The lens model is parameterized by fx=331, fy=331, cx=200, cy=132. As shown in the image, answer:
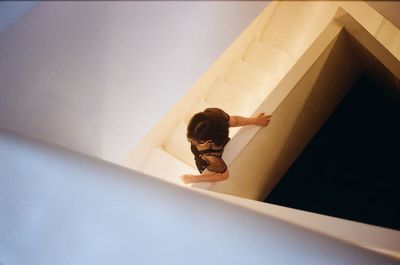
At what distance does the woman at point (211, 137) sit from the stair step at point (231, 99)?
23.2 inches

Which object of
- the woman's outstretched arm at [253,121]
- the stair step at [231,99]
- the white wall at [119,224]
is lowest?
the white wall at [119,224]

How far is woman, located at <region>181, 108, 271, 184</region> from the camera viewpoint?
1483 mm

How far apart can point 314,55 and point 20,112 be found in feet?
4.89

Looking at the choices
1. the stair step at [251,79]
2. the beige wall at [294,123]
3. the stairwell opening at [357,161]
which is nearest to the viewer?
the beige wall at [294,123]

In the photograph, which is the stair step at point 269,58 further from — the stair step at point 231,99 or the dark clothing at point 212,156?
the dark clothing at point 212,156

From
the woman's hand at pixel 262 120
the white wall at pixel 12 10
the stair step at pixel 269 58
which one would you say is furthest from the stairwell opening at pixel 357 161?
the white wall at pixel 12 10

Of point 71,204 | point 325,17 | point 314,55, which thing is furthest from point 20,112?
point 325,17

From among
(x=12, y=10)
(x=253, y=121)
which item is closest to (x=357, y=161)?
(x=253, y=121)

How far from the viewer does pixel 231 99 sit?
2217 mm

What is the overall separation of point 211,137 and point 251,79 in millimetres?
947

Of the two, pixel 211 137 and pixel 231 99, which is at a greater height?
pixel 231 99

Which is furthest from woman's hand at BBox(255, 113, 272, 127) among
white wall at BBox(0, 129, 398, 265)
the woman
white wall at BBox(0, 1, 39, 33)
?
white wall at BBox(0, 1, 39, 33)

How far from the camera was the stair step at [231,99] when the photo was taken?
2.16 meters

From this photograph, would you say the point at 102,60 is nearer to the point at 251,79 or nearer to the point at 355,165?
the point at 251,79
